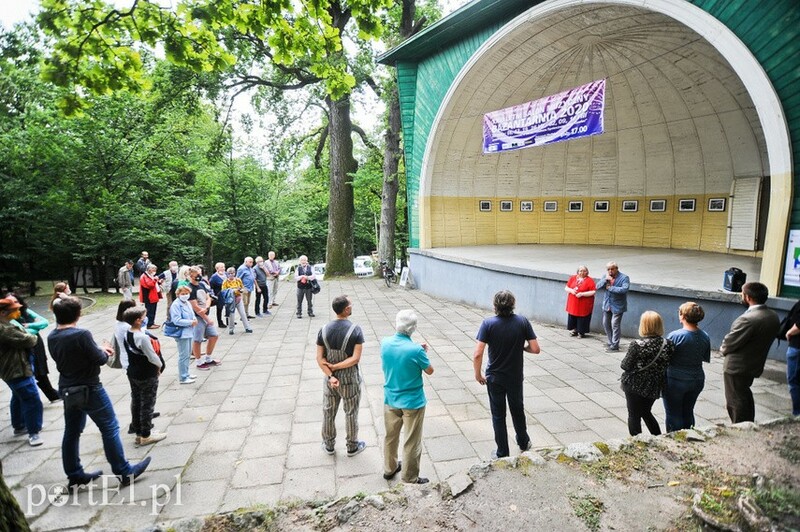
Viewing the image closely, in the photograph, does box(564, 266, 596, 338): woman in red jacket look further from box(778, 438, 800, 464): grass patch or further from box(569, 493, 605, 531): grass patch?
box(569, 493, 605, 531): grass patch

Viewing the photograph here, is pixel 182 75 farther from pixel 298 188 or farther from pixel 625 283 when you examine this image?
pixel 625 283

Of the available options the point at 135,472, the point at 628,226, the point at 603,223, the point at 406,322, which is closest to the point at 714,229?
the point at 628,226

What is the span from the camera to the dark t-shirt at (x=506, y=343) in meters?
3.80

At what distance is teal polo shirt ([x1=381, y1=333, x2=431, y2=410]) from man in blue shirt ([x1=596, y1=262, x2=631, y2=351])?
5328mm

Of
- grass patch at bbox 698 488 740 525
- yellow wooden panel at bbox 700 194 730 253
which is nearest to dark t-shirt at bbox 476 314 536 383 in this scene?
grass patch at bbox 698 488 740 525

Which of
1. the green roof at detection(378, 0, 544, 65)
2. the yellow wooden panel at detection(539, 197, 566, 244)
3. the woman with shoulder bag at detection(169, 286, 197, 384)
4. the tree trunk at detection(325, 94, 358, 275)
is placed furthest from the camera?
the tree trunk at detection(325, 94, 358, 275)

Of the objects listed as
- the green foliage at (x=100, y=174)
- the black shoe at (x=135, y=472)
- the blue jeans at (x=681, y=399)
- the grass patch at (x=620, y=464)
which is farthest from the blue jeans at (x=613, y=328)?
the green foliage at (x=100, y=174)

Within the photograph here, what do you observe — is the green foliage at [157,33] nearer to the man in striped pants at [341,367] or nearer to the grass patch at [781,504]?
the man in striped pants at [341,367]

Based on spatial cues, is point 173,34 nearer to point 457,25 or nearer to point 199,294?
point 199,294

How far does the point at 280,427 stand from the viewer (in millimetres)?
4805

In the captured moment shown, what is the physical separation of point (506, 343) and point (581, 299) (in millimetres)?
5120

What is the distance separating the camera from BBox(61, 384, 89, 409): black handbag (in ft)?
11.5

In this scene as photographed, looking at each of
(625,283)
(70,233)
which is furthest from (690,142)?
(70,233)

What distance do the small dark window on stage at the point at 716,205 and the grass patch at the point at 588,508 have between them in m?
13.6
